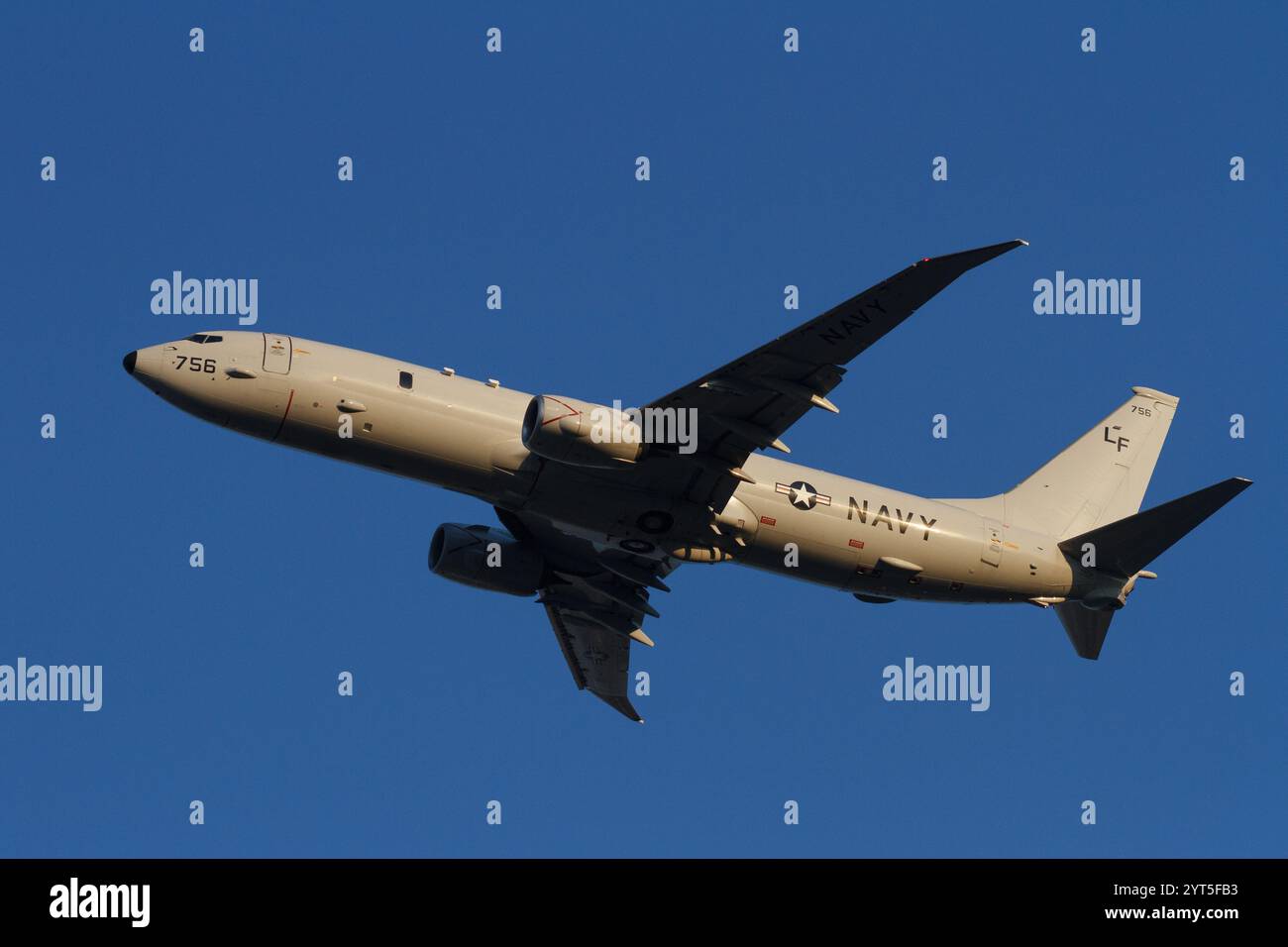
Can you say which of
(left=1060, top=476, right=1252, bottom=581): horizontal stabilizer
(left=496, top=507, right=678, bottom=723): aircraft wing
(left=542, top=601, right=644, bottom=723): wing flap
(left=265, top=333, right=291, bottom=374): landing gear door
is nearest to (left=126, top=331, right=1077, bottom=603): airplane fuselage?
(left=265, top=333, right=291, bottom=374): landing gear door

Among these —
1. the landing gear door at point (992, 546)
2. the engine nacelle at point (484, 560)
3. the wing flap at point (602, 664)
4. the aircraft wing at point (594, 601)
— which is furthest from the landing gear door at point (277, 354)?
the landing gear door at point (992, 546)

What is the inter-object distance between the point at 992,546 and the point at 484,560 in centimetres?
1634

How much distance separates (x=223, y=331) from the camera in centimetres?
4616

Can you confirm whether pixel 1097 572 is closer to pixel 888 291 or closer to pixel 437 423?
pixel 888 291

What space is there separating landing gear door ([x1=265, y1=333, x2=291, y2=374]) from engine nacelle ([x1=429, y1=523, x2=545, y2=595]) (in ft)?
33.4

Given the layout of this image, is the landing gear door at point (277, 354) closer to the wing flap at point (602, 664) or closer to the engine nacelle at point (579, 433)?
the engine nacelle at point (579, 433)

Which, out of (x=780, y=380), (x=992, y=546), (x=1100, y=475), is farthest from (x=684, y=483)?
(x=1100, y=475)

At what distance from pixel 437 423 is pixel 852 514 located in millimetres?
12875

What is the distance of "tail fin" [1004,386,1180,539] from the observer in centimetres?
5481

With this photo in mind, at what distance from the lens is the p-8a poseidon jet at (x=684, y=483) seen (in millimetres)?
44312

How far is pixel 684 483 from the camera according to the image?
4703 cm

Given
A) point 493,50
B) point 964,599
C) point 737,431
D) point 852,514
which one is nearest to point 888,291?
point 737,431

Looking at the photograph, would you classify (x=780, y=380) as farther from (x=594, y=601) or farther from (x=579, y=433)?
(x=594, y=601)

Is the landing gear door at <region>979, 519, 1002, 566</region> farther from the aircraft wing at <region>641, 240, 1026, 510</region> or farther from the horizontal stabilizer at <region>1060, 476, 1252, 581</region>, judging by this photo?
the aircraft wing at <region>641, 240, 1026, 510</region>
